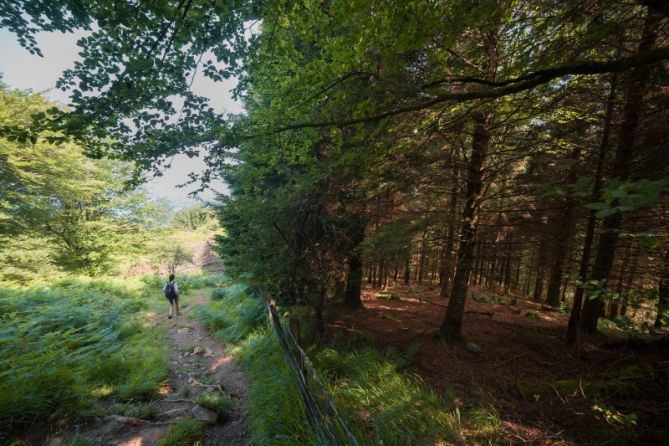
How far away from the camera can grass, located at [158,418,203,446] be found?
140 inches

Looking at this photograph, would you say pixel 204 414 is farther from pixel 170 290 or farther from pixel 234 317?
pixel 170 290

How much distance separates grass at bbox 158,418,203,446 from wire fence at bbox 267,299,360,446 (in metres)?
1.56

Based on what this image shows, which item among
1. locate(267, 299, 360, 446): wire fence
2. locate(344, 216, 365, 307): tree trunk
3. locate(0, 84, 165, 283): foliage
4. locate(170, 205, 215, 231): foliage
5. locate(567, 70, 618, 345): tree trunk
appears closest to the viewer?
locate(267, 299, 360, 446): wire fence

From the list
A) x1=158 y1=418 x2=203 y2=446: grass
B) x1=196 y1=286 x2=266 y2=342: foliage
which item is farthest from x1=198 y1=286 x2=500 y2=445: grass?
x1=196 y1=286 x2=266 y2=342: foliage

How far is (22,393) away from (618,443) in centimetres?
774

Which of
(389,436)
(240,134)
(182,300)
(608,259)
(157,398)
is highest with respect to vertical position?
(240,134)

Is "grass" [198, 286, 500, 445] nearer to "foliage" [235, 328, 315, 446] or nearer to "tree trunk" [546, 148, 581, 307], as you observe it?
"foliage" [235, 328, 315, 446]

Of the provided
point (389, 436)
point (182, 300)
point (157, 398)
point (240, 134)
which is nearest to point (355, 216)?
point (240, 134)

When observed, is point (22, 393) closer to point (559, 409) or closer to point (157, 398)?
point (157, 398)

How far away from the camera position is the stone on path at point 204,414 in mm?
4059

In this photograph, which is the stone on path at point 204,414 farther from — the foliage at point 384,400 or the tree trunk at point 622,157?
the tree trunk at point 622,157

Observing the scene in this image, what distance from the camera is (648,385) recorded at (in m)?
3.91

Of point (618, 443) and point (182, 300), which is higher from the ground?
point (618, 443)

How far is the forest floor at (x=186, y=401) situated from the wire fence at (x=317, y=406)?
1309 millimetres
